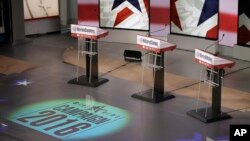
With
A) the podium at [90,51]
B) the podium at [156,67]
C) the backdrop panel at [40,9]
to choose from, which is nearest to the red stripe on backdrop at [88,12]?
the backdrop panel at [40,9]

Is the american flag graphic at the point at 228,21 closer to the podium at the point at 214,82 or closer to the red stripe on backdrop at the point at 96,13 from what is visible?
the red stripe on backdrop at the point at 96,13

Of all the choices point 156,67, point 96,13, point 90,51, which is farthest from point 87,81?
point 96,13

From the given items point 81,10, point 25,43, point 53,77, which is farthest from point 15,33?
point 53,77

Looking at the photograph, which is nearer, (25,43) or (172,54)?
(172,54)

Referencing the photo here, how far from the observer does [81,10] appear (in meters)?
13.5

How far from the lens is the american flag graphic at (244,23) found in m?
10.9

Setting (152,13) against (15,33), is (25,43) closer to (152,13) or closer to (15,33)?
(15,33)

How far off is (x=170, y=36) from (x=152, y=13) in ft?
2.68

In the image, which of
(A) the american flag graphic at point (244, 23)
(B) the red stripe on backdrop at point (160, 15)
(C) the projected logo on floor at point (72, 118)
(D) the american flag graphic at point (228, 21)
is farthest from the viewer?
(B) the red stripe on backdrop at point (160, 15)

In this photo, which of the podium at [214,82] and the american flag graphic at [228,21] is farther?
the american flag graphic at [228,21]

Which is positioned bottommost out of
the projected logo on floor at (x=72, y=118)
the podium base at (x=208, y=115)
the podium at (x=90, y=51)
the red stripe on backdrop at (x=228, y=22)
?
the projected logo on floor at (x=72, y=118)

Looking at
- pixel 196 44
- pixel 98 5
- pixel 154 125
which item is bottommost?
pixel 154 125

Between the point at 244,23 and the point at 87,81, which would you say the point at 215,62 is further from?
the point at 244,23

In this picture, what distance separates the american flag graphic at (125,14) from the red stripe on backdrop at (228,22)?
6.73 feet
